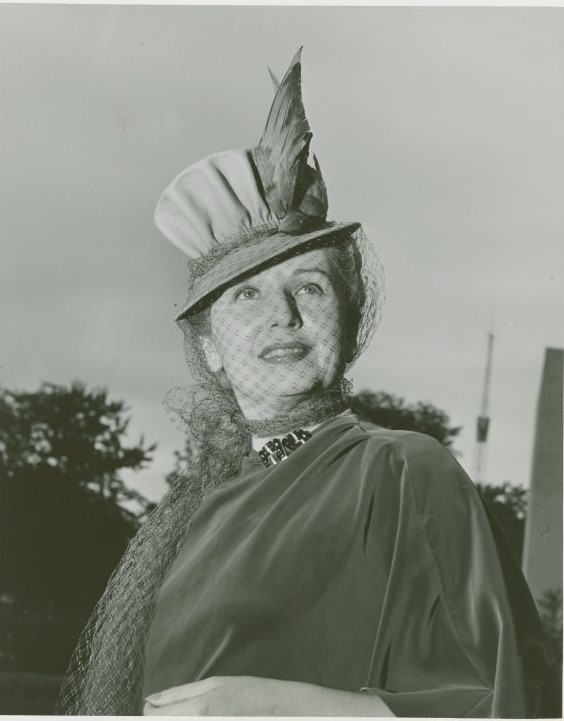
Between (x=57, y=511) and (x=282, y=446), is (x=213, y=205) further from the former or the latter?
(x=57, y=511)

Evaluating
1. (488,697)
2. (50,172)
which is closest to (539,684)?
(488,697)

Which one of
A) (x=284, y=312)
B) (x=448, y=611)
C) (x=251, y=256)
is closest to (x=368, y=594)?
(x=448, y=611)

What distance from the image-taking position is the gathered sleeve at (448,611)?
5.56 feet

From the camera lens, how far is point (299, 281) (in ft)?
6.46

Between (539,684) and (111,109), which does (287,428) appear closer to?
(539,684)

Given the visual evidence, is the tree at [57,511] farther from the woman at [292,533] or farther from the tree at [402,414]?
the tree at [402,414]

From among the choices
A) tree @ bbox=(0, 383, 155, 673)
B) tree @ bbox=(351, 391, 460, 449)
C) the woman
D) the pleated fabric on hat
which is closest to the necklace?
the woman

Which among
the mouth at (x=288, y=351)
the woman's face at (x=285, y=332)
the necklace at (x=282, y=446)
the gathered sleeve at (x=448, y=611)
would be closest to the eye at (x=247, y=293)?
the woman's face at (x=285, y=332)

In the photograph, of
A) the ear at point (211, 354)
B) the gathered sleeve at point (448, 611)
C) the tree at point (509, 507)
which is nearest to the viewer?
the gathered sleeve at point (448, 611)

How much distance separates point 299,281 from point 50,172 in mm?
691

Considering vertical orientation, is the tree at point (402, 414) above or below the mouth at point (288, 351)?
below

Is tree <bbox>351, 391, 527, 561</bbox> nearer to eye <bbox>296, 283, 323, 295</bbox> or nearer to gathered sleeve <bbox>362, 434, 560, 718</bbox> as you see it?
gathered sleeve <bbox>362, 434, 560, 718</bbox>

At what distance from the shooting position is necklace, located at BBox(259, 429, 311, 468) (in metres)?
1.95

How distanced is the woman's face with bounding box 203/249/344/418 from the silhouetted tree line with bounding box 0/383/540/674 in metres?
0.14
